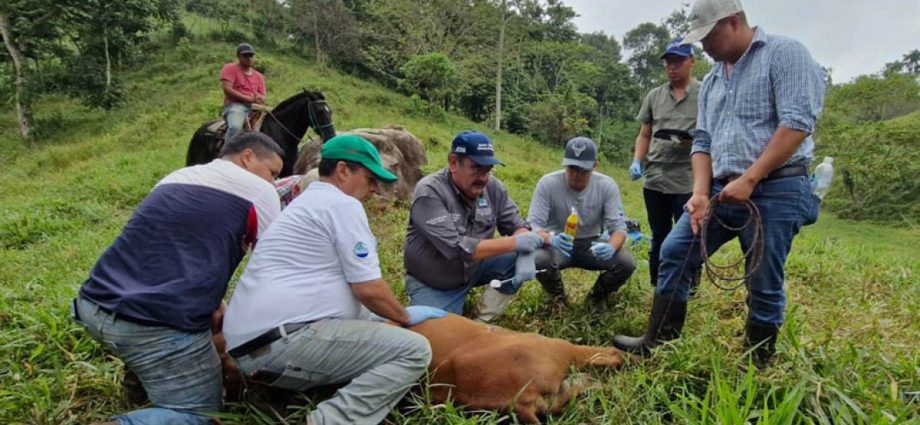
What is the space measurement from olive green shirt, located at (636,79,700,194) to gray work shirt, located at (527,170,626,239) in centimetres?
41

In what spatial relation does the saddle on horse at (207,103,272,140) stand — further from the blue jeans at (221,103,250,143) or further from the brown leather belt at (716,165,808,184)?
the brown leather belt at (716,165,808,184)

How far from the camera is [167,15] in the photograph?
20.1m

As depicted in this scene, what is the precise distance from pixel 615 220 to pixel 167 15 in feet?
72.1

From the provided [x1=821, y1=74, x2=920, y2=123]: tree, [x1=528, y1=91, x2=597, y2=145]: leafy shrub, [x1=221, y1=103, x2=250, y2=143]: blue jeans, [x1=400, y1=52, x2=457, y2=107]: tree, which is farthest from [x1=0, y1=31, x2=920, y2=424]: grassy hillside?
[x1=821, y1=74, x2=920, y2=123]: tree

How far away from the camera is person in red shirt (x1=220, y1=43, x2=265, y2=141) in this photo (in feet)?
21.4

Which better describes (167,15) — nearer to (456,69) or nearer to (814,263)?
(456,69)

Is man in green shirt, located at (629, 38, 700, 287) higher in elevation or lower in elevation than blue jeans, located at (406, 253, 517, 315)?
higher

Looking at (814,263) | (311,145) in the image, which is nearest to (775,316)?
(814,263)

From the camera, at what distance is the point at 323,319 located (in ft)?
6.97


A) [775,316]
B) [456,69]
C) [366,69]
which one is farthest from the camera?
[366,69]

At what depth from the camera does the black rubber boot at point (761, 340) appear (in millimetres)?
2330

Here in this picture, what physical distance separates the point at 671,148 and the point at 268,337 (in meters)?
2.94

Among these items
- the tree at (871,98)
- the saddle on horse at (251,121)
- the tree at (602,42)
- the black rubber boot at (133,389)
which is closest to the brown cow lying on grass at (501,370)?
the black rubber boot at (133,389)

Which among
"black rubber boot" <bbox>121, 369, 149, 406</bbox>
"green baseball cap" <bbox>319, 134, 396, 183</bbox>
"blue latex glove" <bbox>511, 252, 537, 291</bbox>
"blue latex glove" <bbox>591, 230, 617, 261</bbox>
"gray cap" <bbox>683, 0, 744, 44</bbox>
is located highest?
Result: "gray cap" <bbox>683, 0, 744, 44</bbox>
